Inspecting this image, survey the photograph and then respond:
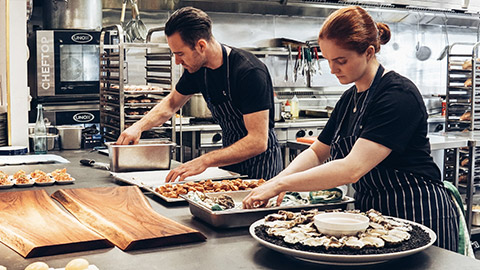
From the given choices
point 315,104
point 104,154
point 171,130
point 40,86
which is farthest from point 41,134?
point 315,104

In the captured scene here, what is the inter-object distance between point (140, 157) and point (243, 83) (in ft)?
2.18

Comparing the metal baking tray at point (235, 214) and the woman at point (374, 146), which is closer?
the metal baking tray at point (235, 214)

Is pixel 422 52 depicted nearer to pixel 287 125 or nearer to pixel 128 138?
pixel 287 125

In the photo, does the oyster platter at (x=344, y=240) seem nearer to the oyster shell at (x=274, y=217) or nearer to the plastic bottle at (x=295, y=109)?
the oyster shell at (x=274, y=217)

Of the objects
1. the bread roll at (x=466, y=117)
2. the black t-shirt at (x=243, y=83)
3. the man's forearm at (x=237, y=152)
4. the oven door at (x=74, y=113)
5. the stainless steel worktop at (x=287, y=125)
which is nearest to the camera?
the man's forearm at (x=237, y=152)

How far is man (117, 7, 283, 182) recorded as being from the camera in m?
2.84

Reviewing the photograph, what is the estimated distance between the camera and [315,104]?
24.2 feet

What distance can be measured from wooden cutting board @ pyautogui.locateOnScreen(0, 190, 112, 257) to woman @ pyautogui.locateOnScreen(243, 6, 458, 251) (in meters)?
0.54

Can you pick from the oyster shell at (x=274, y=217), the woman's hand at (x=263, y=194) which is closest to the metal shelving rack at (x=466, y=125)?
the woman's hand at (x=263, y=194)

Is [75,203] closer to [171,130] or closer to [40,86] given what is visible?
[171,130]

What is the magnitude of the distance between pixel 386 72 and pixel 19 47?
2856mm

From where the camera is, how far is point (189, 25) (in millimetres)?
2842

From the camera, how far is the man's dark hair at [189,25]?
2.84 m

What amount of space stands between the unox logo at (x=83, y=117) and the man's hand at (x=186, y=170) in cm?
316
